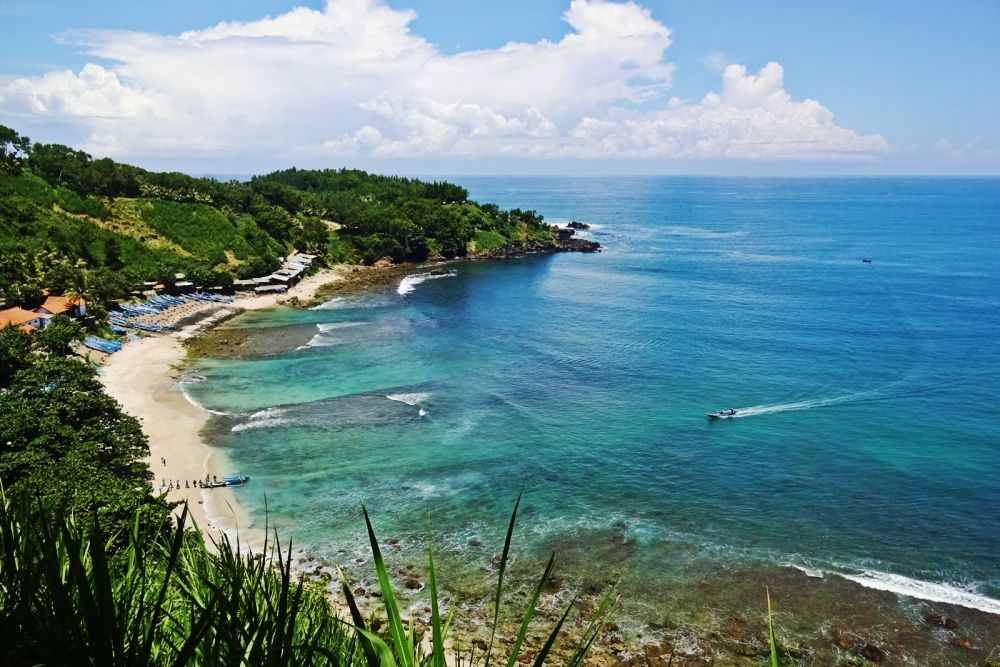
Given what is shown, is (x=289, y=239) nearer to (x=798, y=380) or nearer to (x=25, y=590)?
(x=798, y=380)

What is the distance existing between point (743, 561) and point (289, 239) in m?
93.2

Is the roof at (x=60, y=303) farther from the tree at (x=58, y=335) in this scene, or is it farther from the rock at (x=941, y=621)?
the rock at (x=941, y=621)

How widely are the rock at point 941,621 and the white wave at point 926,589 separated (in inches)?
41.8

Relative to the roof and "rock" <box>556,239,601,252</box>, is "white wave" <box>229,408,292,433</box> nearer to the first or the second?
the roof

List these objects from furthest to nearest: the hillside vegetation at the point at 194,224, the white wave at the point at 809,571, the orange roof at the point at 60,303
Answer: the hillside vegetation at the point at 194,224 → the orange roof at the point at 60,303 → the white wave at the point at 809,571

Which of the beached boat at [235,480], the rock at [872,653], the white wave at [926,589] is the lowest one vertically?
the rock at [872,653]

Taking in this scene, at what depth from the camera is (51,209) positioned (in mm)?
81062

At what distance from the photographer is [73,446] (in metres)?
31.8

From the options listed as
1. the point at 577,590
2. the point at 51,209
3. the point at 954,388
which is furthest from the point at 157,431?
the point at 954,388

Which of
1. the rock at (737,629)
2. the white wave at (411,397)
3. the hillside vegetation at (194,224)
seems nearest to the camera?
the rock at (737,629)

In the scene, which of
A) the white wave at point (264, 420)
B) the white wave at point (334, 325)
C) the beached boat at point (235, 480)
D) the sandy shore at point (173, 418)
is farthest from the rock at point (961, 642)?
the white wave at point (334, 325)

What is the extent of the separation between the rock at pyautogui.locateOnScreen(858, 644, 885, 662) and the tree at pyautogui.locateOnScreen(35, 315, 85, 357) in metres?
57.9

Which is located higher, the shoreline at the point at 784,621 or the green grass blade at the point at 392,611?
the green grass blade at the point at 392,611

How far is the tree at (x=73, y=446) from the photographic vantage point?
87.4ft
